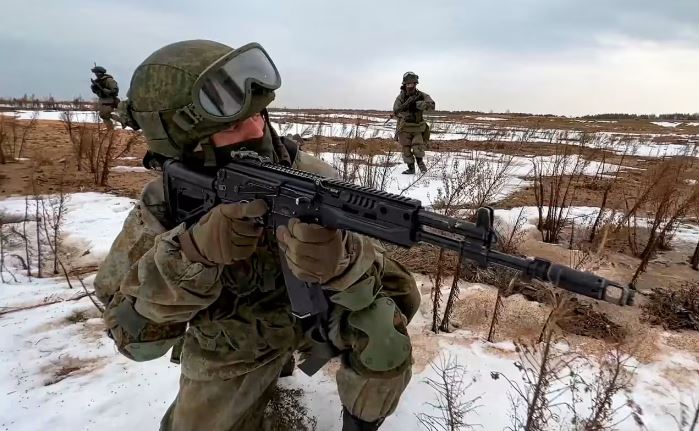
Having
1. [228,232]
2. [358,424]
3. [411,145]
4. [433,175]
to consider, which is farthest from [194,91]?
[411,145]

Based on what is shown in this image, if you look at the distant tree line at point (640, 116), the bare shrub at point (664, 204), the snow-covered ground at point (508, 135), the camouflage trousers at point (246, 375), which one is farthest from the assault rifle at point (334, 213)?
the distant tree line at point (640, 116)

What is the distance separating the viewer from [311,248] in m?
1.46

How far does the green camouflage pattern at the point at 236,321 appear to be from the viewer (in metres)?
1.67

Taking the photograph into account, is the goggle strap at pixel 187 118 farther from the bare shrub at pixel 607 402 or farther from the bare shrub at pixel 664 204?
the bare shrub at pixel 664 204

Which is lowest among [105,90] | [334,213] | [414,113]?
[334,213]

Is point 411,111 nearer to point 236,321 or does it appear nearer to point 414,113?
point 414,113

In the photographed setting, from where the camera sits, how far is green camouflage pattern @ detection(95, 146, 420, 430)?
1668 millimetres

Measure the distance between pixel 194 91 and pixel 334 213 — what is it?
2.27ft

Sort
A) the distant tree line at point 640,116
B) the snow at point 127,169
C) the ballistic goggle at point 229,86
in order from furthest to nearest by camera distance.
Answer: the distant tree line at point 640,116
the snow at point 127,169
the ballistic goggle at point 229,86

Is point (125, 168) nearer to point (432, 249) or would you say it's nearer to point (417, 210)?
point (432, 249)

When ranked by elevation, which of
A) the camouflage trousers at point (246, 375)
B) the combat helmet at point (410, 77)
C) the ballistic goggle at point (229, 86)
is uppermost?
the combat helmet at point (410, 77)

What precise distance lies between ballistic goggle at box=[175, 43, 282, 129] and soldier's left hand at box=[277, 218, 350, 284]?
480 millimetres

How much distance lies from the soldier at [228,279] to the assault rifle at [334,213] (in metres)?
0.06

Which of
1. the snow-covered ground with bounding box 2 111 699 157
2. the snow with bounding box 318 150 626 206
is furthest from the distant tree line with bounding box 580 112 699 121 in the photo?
the snow with bounding box 318 150 626 206
